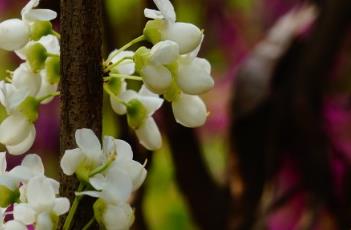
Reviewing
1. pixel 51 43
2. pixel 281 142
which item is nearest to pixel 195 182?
pixel 281 142

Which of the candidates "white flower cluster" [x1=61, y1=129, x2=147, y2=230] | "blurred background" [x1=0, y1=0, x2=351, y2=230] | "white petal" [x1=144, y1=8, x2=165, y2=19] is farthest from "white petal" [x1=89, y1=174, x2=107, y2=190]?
"blurred background" [x1=0, y1=0, x2=351, y2=230]

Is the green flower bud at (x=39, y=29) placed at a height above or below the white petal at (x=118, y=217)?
above

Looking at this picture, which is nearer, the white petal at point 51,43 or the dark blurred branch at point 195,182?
the white petal at point 51,43

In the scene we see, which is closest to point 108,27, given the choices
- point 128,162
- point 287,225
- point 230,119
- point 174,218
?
point 230,119

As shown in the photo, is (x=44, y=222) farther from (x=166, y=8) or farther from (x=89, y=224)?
(x=166, y=8)

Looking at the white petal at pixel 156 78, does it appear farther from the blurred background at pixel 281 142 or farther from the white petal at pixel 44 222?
the blurred background at pixel 281 142

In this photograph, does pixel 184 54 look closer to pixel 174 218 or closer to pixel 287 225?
pixel 287 225

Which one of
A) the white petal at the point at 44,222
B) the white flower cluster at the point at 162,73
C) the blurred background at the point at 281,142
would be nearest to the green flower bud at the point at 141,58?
the white flower cluster at the point at 162,73
